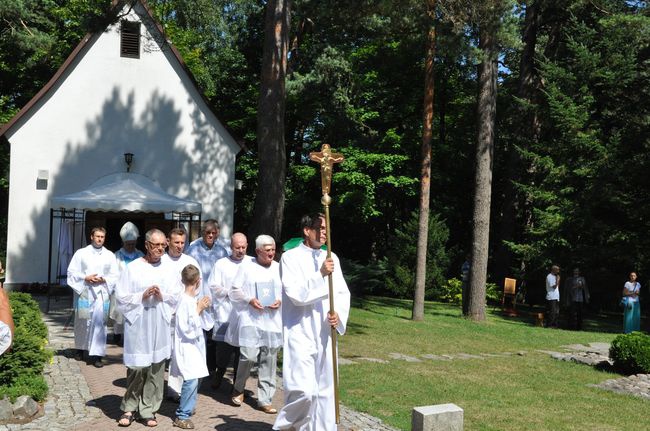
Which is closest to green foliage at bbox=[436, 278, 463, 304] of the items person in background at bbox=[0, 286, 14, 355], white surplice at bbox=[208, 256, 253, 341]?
white surplice at bbox=[208, 256, 253, 341]

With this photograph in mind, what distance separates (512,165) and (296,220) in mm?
9503

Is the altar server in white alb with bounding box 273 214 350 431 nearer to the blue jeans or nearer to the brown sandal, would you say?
the blue jeans

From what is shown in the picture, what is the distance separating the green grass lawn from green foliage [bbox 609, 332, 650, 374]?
41 cm

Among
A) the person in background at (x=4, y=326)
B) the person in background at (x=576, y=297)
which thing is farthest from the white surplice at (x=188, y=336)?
the person in background at (x=576, y=297)

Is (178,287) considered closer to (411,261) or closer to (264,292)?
(264,292)

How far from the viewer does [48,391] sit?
799 cm

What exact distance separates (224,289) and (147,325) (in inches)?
55.8

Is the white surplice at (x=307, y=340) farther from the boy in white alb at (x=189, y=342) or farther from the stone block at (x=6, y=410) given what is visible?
the stone block at (x=6, y=410)

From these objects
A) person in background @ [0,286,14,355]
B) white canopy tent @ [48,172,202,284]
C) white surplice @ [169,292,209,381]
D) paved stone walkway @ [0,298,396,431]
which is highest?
white canopy tent @ [48,172,202,284]

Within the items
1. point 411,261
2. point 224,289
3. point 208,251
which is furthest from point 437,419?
point 411,261

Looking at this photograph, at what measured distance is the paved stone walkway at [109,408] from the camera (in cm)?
689

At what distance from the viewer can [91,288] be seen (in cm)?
1009

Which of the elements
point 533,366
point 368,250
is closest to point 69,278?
point 533,366

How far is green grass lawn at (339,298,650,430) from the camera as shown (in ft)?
26.9
